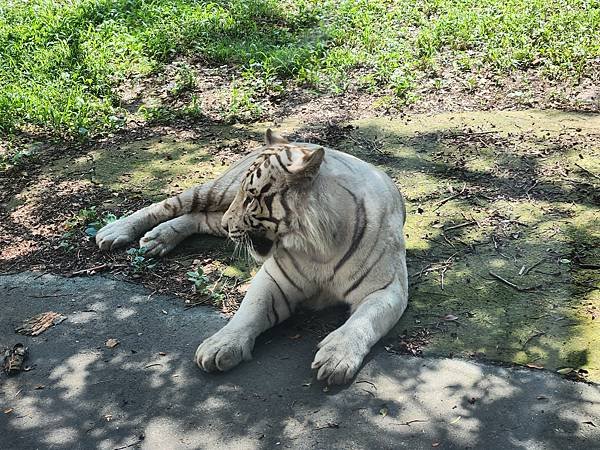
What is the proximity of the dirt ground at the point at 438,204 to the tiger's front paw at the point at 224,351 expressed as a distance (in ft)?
1.48

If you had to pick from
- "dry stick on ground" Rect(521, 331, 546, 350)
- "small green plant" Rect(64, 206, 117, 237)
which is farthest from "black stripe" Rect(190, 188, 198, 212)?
"dry stick on ground" Rect(521, 331, 546, 350)

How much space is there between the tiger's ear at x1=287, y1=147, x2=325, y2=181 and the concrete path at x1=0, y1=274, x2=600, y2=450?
0.78 m

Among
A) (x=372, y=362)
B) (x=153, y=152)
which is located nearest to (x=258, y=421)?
(x=372, y=362)

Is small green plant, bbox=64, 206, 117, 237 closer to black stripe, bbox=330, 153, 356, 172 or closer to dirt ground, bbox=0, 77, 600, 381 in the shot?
dirt ground, bbox=0, 77, 600, 381

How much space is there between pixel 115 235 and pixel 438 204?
2.02 metres

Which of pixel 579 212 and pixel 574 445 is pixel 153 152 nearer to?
pixel 579 212

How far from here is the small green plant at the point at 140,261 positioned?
448cm

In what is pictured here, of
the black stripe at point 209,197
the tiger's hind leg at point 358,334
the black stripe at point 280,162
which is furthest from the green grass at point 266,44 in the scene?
the tiger's hind leg at point 358,334

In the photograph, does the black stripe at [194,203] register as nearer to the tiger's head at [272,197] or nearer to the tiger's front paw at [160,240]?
the tiger's front paw at [160,240]

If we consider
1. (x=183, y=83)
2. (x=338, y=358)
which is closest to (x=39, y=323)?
(x=338, y=358)

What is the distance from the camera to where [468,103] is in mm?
6688

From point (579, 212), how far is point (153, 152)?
3.19 metres

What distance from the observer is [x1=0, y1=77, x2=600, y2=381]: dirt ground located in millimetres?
3764

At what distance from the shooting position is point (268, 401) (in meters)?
3.27
